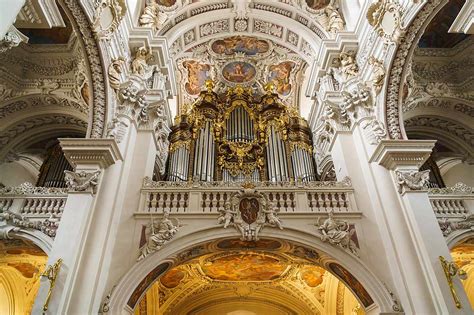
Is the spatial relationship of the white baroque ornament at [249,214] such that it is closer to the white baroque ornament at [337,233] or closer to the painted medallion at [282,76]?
the white baroque ornament at [337,233]

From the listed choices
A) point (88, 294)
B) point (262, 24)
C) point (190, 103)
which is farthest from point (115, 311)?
point (262, 24)

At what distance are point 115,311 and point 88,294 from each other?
54 cm

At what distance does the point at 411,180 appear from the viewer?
7.18m

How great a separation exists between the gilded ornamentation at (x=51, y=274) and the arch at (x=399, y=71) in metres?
6.97

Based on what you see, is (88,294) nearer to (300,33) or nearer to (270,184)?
(270,184)

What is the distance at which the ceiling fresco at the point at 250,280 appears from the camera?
7594mm

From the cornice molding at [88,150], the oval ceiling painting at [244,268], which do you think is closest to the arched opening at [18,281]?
the cornice molding at [88,150]

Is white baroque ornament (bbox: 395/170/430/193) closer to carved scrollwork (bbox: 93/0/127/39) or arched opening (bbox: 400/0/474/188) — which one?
arched opening (bbox: 400/0/474/188)

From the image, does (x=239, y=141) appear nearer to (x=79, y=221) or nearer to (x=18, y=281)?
(x=79, y=221)

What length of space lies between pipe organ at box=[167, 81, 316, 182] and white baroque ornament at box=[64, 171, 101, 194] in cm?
298

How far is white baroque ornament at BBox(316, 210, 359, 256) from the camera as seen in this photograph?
7.00 m

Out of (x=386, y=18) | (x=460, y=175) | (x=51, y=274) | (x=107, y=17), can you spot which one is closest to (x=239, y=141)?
(x=107, y=17)

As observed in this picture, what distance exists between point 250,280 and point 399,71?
21.4 feet

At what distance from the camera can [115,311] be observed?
242 inches
